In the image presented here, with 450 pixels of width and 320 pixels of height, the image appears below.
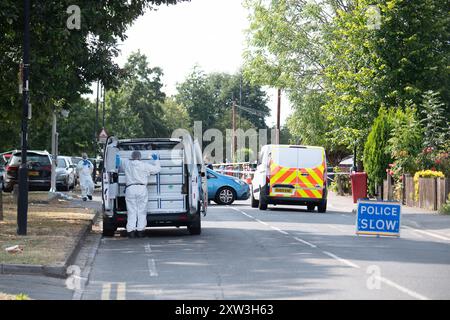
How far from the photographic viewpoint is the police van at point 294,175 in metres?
31.9

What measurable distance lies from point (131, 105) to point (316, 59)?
62.6 m

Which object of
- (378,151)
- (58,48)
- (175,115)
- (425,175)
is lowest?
(425,175)

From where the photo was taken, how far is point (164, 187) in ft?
69.5

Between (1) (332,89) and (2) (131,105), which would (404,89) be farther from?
(2) (131,105)

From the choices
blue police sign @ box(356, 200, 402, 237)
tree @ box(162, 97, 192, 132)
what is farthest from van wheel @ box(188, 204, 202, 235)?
tree @ box(162, 97, 192, 132)

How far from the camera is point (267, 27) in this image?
57.7 meters

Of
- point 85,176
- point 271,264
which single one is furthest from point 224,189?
point 271,264

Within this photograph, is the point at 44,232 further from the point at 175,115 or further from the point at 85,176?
the point at 175,115

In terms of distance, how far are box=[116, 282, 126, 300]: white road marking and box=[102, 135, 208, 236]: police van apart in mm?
7712

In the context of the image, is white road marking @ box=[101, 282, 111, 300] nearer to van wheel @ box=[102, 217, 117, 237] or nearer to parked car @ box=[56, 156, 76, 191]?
van wheel @ box=[102, 217, 117, 237]

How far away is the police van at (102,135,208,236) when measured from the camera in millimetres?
20859

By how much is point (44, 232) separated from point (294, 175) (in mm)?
13105

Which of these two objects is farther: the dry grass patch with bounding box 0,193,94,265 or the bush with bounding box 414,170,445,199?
the bush with bounding box 414,170,445,199

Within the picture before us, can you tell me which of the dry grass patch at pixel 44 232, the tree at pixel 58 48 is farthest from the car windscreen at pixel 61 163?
the tree at pixel 58 48
